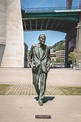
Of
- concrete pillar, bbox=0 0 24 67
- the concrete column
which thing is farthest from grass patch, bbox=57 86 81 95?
the concrete column

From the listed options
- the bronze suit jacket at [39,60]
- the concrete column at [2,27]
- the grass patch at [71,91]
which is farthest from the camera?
the concrete column at [2,27]

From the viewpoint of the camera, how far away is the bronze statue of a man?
25.0 feet

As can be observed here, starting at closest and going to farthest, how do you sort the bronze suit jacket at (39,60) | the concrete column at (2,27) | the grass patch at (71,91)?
the bronze suit jacket at (39,60) < the grass patch at (71,91) < the concrete column at (2,27)

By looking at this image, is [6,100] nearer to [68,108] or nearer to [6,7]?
[68,108]

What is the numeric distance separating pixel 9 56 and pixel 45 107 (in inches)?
1758

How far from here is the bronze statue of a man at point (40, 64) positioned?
7.61 m

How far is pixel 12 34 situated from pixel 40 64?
4497 centimetres

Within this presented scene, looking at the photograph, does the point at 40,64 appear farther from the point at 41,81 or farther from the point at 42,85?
the point at 42,85

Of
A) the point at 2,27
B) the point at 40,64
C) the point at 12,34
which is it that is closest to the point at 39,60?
the point at 40,64

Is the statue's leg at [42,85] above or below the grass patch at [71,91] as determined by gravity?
above

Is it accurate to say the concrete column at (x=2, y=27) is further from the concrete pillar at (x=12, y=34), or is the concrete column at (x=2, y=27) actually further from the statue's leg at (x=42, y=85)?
the statue's leg at (x=42, y=85)

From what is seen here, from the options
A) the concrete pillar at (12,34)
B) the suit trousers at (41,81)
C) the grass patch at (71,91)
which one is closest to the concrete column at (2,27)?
the concrete pillar at (12,34)

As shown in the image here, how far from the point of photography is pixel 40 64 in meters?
7.62

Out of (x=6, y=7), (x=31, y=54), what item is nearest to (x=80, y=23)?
(x=6, y=7)
